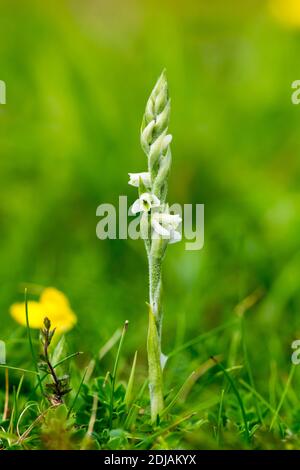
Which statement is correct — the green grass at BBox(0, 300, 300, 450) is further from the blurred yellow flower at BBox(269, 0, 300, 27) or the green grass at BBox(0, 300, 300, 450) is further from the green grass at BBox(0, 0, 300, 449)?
the blurred yellow flower at BBox(269, 0, 300, 27)

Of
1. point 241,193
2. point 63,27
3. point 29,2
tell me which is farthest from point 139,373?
point 29,2

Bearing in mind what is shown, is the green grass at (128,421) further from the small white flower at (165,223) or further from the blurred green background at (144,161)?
the blurred green background at (144,161)

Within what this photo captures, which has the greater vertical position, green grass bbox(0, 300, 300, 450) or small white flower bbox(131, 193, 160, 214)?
small white flower bbox(131, 193, 160, 214)

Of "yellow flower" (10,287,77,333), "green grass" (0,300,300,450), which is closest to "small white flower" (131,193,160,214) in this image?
"green grass" (0,300,300,450)

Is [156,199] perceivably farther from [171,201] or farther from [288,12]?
[288,12]
